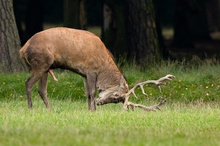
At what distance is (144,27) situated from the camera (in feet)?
70.1

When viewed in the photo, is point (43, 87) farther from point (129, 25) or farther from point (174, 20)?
point (174, 20)

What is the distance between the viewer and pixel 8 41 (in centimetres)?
1888

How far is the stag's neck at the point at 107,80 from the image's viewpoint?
14602 mm

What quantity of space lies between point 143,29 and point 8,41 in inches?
164

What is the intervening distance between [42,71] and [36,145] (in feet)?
18.2

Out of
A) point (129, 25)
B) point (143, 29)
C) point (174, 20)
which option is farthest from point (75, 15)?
point (174, 20)

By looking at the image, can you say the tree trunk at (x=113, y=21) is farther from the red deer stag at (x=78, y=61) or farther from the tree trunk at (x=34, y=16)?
the red deer stag at (x=78, y=61)

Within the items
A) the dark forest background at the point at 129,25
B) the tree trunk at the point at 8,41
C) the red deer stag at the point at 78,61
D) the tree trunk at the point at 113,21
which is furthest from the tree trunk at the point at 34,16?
the red deer stag at the point at 78,61

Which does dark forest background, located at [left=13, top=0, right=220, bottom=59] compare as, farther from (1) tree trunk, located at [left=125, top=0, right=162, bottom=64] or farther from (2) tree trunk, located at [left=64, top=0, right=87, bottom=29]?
(1) tree trunk, located at [left=125, top=0, right=162, bottom=64]

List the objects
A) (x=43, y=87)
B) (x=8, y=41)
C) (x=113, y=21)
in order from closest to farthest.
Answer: (x=43, y=87) < (x=8, y=41) < (x=113, y=21)

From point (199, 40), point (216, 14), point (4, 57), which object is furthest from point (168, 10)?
point (4, 57)

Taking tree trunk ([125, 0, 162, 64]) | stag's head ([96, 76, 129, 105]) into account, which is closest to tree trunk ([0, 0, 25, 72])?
tree trunk ([125, 0, 162, 64])

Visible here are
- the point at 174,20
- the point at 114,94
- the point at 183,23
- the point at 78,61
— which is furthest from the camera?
the point at 174,20

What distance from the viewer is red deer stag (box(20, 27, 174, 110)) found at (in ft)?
46.2
